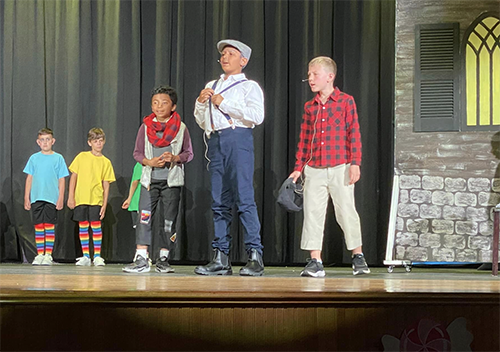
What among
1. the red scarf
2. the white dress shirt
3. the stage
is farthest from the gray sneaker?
the stage

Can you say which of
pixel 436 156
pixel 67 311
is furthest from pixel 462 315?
pixel 436 156

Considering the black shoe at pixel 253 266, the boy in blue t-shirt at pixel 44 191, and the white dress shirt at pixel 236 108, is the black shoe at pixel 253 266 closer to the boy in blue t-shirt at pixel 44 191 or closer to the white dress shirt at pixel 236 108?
the white dress shirt at pixel 236 108

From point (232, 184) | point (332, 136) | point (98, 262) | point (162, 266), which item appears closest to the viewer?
point (232, 184)

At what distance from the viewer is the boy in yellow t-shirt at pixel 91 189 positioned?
527 centimetres

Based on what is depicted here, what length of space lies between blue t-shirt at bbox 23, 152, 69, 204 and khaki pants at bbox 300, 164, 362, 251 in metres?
2.61

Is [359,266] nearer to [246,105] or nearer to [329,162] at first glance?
[329,162]

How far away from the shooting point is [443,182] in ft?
13.9

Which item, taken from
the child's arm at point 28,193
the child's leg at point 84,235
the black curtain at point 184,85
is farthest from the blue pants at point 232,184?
the child's arm at point 28,193

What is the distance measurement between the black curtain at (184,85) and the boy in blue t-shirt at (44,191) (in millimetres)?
439

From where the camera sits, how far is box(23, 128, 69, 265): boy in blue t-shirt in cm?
525

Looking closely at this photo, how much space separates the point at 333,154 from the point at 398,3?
1.55m

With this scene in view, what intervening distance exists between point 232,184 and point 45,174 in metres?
2.54

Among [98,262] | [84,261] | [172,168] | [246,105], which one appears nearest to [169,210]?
[172,168]

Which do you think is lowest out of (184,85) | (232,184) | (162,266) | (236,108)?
(162,266)
